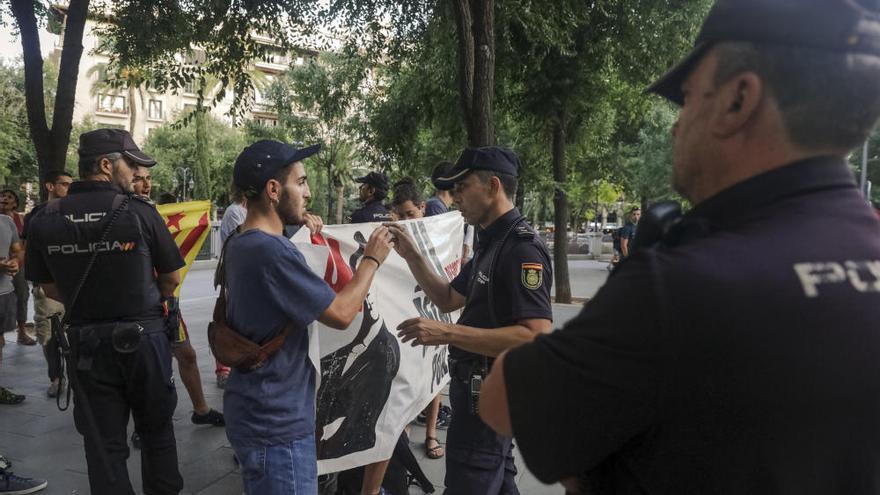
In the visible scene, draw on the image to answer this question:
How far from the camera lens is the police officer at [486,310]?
250cm

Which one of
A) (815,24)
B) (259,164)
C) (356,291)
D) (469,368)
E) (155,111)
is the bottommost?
(469,368)

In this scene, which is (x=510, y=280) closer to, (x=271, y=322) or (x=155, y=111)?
(x=271, y=322)

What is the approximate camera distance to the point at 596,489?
3.40ft

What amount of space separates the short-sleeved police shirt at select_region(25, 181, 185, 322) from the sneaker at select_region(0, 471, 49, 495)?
4.57 ft

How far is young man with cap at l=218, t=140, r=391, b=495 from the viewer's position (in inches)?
90.9

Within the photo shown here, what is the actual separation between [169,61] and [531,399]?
9177 mm

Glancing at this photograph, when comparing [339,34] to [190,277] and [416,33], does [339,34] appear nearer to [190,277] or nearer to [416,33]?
[416,33]

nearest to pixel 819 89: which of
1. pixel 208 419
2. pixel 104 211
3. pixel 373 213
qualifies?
pixel 104 211

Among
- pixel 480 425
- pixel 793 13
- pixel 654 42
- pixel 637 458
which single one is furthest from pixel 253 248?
pixel 654 42

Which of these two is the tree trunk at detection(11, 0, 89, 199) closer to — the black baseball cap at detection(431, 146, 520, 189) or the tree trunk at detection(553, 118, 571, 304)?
the black baseball cap at detection(431, 146, 520, 189)

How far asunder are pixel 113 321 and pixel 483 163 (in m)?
2.02

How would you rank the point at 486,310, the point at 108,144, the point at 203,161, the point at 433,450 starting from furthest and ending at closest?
1. the point at 203,161
2. the point at 433,450
3. the point at 108,144
4. the point at 486,310

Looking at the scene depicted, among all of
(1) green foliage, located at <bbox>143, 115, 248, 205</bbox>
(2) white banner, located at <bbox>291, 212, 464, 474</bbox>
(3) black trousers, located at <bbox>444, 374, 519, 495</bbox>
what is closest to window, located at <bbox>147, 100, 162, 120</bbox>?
(1) green foliage, located at <bbox>143, 115, 248, 205</bbox>

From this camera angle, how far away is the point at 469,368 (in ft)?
9.27
